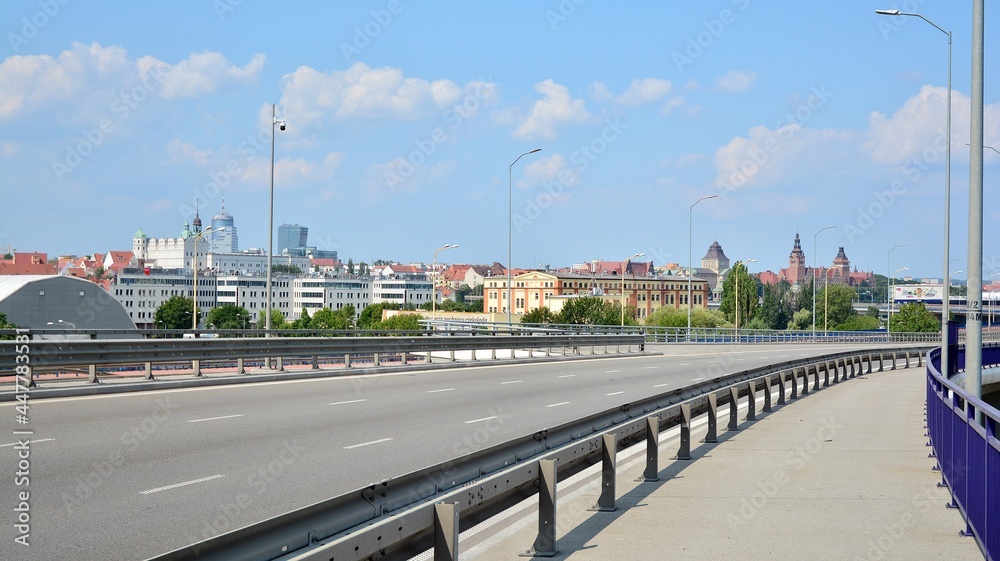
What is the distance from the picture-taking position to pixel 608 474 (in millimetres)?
9367

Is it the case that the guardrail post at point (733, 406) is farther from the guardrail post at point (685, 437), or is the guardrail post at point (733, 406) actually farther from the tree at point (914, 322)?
the tree at point (914, 322)

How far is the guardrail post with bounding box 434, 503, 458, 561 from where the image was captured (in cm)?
562

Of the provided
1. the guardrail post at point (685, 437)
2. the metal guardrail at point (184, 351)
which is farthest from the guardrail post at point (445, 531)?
the metal guardrail at point (184, 351)

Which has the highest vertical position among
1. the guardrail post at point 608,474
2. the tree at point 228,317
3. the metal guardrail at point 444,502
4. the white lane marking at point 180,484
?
the metal guardrail at point 444,502

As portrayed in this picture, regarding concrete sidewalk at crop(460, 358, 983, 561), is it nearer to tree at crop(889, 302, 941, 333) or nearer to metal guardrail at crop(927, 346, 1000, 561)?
metal guardrail at crop(927, 346, 1000, 561)

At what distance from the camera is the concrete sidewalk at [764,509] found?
797 centimetres

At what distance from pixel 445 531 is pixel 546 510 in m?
2.09

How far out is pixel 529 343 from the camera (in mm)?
39062

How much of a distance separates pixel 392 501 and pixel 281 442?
816 centimetres

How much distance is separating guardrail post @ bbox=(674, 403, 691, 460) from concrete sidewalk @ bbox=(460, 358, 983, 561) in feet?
0.58

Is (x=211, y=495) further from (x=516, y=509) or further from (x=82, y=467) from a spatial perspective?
(x=516, y=509)

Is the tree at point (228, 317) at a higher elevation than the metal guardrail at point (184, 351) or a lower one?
lower

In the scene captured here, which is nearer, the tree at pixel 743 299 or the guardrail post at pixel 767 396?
the guardrail post at pixel 767 396

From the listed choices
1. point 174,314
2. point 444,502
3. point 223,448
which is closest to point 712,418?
point 223,448
